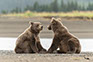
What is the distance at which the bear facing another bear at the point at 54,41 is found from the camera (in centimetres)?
1134

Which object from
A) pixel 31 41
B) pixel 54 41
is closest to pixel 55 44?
pixel 54 41

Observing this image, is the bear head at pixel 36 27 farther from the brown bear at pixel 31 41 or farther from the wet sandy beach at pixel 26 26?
the wet sandy beach at pixel 26 26

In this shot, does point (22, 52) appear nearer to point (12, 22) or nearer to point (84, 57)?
point (84, 57)

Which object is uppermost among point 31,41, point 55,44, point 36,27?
point 36,27

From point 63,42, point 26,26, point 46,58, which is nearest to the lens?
point 46,58

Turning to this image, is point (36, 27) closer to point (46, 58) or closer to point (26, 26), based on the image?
point (46, 58)

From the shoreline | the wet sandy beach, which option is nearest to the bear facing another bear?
the shoreline

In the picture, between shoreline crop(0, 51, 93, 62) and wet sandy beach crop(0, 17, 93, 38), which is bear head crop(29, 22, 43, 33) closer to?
shoreline crop(0, 51, 93, 62)

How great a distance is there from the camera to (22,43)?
11414 mm

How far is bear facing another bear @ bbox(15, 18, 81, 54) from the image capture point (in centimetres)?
1134

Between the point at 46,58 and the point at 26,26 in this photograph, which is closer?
the point at 46,58

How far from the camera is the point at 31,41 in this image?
11344 mm

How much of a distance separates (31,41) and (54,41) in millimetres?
605

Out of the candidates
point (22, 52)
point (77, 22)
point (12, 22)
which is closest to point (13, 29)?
point (12, 22)
